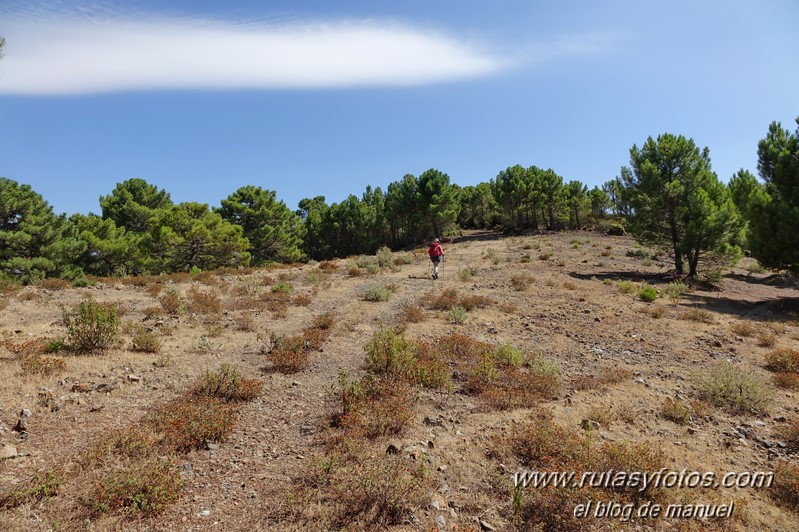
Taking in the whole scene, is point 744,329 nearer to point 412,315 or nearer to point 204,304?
point 412,315

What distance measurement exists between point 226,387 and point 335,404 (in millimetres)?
1879

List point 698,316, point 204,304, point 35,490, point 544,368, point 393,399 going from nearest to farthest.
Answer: point 35,490, point 393,399, point 544,368, point 204,304, point 698,316

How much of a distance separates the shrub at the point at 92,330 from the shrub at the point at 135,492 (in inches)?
210

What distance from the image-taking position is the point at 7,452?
185 inches

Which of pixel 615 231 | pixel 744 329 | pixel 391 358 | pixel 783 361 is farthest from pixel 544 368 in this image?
pixel 615 231

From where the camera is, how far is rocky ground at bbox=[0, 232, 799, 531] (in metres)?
4.24

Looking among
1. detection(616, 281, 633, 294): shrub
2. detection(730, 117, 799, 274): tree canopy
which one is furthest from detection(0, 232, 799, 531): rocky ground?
detection(730, 117, 799, 274): tree canopy

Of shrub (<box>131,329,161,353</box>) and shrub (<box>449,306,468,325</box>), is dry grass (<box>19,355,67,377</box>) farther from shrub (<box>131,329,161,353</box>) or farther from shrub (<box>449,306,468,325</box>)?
shrub (<box>449,306,468,325</box>)

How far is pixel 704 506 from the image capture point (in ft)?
14.6

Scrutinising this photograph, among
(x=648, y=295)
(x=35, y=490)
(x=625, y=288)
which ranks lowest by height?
(x=35, y=490)

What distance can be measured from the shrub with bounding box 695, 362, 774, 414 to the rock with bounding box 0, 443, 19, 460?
10489 millimetres

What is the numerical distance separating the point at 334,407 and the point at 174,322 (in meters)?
7.32

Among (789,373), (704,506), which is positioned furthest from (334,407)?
(789,373)

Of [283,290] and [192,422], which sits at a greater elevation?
[283,290]
